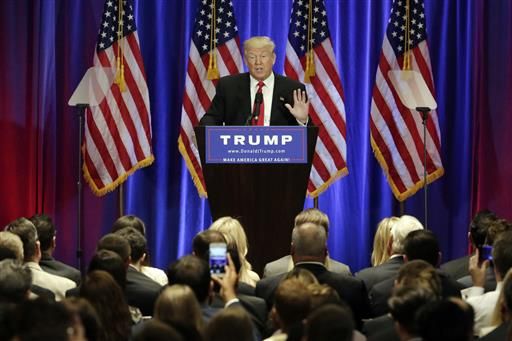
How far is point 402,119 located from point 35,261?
228 inches

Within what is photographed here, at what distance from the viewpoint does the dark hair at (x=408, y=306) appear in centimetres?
447

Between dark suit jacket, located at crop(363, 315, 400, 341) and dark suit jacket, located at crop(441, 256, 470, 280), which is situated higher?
dark suit jacket, located at crop(363, 315, 400, 341)

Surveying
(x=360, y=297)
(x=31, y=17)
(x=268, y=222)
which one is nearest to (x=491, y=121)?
(x=268, y=222)

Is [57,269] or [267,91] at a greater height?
[267,91]

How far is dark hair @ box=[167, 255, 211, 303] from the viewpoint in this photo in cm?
518

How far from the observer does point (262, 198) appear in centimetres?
855

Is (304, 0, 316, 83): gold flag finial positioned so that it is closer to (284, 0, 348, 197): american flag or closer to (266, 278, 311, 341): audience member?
(284, 0, 348, 197): american flag

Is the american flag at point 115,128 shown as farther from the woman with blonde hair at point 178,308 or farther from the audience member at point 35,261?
the woman with blonde hair at point 178,308

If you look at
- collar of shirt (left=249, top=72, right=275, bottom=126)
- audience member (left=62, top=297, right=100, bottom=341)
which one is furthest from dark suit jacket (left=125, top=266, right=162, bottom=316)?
collar of shirt (left=249, top=72, right=275, bottom=126)

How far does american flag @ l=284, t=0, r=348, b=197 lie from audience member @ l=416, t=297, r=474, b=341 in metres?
7.52

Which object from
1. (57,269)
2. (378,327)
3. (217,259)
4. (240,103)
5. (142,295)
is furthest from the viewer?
(240,103)

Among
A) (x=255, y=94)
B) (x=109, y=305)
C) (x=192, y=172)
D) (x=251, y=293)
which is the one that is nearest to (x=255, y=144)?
(x=255, y=94)

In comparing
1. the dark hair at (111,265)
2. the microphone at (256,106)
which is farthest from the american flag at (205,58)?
the dark hair at (111,265)

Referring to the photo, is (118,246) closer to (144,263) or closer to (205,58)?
(144,263)
